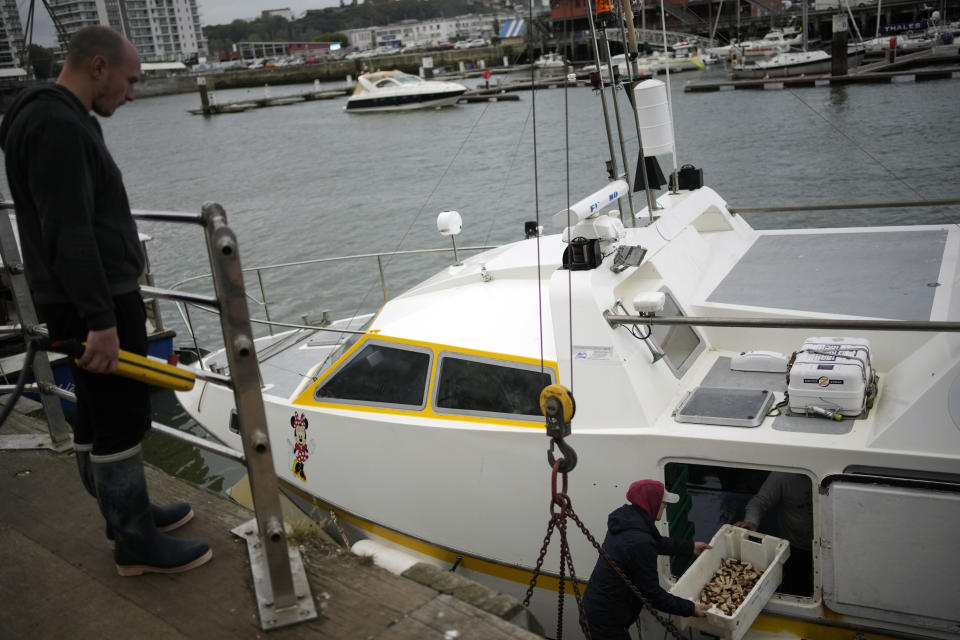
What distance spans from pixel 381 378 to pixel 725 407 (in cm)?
228

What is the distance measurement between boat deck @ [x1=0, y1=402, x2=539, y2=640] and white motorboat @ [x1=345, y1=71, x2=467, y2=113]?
53193 millimetres

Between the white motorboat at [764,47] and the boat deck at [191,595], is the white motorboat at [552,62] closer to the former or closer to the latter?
the boat deck at [191,595]

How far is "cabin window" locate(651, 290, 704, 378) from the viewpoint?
5477 millimetres

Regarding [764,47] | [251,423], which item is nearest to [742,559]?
[251,423]

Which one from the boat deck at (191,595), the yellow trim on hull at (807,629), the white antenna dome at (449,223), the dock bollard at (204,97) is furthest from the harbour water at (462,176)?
the dock bollard at (204,97)

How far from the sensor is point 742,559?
16.8ft

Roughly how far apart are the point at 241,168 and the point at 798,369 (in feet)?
116

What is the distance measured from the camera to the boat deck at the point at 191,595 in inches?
111

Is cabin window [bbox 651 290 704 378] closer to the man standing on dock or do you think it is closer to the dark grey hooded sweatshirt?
the man standing on dock

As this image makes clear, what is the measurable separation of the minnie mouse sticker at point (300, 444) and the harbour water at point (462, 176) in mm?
4417

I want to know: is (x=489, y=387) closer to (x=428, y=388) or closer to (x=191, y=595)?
(x=428, y=388)

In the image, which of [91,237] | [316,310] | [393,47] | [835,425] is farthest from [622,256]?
[393,47]

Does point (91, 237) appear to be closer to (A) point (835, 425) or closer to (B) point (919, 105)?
(A) point (835, 425)

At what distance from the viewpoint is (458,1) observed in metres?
5.49
